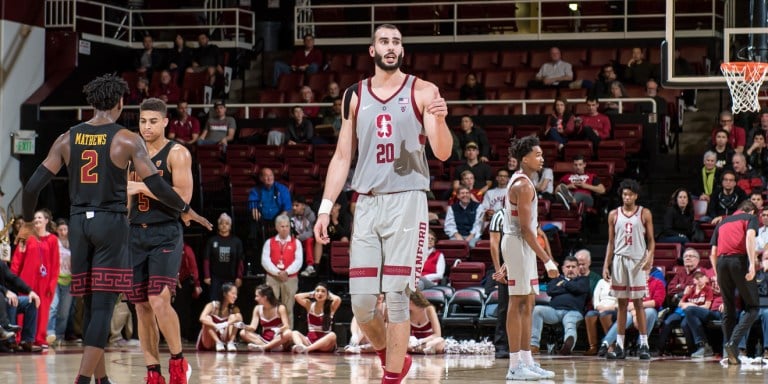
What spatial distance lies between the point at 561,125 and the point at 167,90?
7.97 meters

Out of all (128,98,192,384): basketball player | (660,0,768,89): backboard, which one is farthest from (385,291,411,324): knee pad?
(660,0,768,89): backboard

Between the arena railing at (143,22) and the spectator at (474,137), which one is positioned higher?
the arena railing at (143,22)

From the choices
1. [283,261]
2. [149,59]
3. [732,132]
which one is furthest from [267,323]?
[149,59]

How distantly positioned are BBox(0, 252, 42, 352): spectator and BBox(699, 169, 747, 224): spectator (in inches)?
345

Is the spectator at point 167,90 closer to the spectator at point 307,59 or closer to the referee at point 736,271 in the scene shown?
the spectator at point 307,59

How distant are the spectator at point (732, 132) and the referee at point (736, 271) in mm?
4762

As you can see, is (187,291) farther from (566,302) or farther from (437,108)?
(437,108)

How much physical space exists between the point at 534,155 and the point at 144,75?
1471cm

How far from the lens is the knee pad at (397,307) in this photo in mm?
7289

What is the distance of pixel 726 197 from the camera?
1638 centimetres

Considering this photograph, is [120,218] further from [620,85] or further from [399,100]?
[620,85]

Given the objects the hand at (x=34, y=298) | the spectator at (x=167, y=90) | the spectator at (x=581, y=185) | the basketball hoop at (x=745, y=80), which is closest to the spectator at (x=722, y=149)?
the spectator at (x=581, y=185)

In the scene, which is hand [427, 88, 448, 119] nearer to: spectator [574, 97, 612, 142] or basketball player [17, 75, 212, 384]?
basketball player [17, 75, 212, 384]

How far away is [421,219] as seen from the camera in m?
7.48
